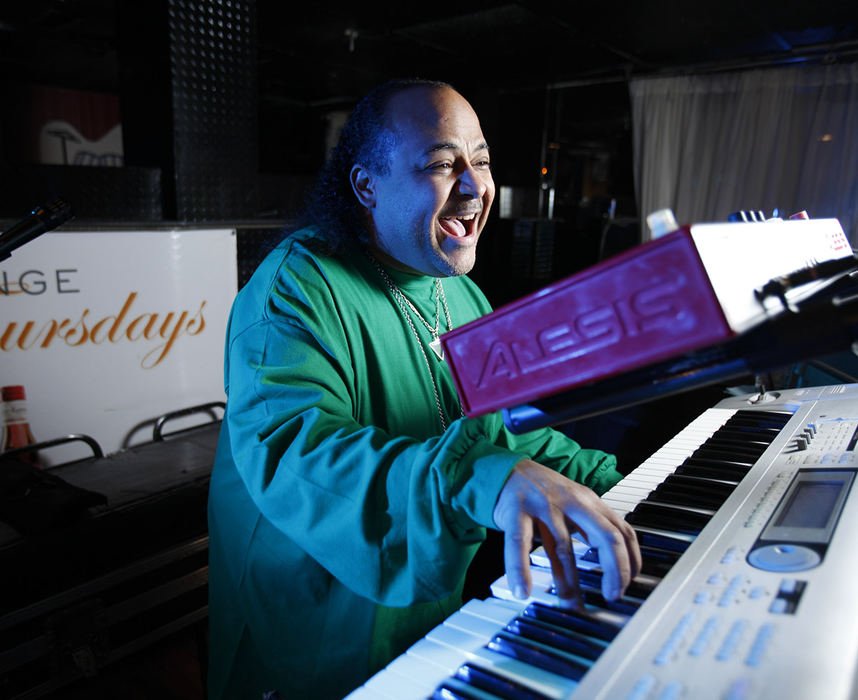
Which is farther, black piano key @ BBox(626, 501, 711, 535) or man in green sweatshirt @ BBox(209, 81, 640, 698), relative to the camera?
black piano key @ BBox(626, 501, 711, 535)

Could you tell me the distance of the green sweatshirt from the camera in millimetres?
816

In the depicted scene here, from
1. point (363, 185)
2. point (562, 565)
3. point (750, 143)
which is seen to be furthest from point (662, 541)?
point (750, 143)

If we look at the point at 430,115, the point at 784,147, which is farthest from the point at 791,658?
the point at 784,147

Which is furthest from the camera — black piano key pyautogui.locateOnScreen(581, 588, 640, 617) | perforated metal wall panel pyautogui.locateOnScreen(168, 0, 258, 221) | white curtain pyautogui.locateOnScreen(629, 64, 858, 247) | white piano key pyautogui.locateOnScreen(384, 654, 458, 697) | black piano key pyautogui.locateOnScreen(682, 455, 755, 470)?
white curtain pyautogui.locateOnScreen(629, 64, 858, 247)

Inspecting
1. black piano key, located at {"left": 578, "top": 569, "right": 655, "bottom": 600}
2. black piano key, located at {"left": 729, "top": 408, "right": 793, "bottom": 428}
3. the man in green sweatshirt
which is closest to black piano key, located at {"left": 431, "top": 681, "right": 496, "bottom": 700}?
the man in green sweatshirt

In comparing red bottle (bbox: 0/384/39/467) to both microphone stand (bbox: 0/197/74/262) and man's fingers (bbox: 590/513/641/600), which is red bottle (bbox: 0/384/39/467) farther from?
man's fingers (bbox: 590/513/641/600)

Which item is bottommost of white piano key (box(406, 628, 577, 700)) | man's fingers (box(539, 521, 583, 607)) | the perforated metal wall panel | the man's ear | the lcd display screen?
white piano key (box(406, 628, 577, 700))

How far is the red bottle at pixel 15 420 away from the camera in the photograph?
8.04 feet

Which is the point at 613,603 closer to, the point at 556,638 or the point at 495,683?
the point at 556,638

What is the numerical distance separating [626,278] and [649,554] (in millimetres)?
645

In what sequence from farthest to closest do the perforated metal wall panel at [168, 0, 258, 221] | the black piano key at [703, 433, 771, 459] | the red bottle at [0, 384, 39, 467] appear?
the perforated metal wall panel at [168, 0, 258, 221] → the red bottle at [0, 384, 39, 467] → the black piano key at [703, 433, 771, 459]

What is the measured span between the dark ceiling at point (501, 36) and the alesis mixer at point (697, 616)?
3.62 m

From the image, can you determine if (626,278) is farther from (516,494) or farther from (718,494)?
(718,494)

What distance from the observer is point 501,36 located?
461cm
